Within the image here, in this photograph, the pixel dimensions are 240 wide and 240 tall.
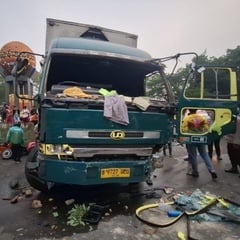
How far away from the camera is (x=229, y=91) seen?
5.85m

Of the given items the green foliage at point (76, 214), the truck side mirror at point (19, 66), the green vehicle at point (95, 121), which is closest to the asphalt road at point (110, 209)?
the green foliage at point (76, 214)

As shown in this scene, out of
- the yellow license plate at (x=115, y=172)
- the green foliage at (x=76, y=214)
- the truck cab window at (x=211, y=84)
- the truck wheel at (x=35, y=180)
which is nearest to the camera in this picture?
the green foliage at (x=76, y=214)

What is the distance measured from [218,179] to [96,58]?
3.91 m

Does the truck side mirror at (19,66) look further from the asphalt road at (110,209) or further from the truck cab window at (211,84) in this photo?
the truck cab window at (211,84)

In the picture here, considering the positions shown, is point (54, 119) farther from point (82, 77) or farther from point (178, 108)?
point (178, 108)

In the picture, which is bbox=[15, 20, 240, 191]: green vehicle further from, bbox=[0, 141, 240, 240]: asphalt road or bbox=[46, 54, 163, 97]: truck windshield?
bbox=[0, 141, 240, 240]: asphalt road

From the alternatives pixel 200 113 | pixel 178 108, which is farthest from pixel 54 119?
pixel 200 113

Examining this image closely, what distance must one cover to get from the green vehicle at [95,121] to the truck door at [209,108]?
17cm

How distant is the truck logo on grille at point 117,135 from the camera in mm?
4391

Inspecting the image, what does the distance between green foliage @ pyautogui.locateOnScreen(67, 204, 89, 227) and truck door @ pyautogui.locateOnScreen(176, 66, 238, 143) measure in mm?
2541

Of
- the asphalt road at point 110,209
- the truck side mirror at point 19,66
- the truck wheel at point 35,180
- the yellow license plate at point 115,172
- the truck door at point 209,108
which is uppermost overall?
the truck side mirror at point 19,66

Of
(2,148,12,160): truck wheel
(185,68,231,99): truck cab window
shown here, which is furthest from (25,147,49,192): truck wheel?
(2,148,12,160): truck wheel

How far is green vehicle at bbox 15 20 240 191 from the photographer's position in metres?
4.21

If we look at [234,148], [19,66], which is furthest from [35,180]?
[234,148]
